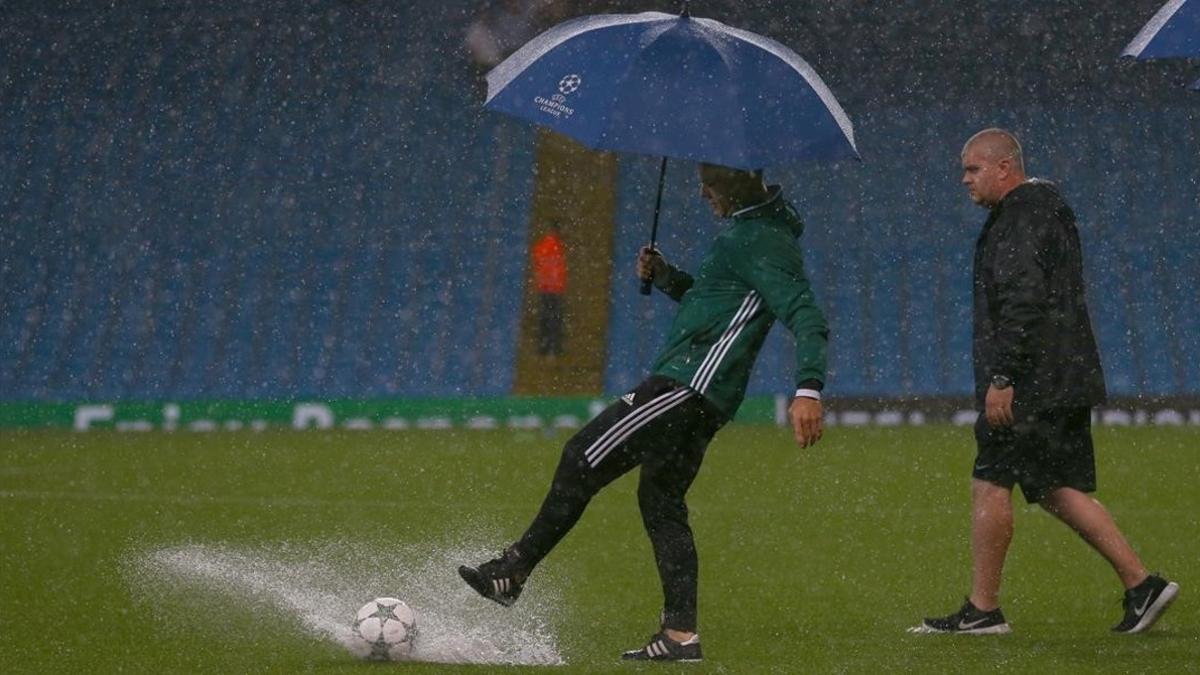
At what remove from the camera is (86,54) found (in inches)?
991

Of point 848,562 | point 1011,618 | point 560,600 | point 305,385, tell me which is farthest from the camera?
point 305,385

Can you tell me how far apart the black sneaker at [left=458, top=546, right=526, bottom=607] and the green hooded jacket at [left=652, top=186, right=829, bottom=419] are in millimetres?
791

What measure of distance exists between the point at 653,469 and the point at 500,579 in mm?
624

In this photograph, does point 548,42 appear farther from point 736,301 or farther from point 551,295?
point 551,295

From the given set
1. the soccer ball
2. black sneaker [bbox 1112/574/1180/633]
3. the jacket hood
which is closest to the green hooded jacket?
the jacket hood

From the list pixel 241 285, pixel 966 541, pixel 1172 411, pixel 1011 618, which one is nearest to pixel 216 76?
pixel 241 285

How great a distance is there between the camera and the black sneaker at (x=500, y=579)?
635 cm

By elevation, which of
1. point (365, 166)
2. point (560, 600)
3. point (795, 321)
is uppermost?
point (365, 166)

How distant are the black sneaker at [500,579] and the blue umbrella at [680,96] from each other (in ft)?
4.53

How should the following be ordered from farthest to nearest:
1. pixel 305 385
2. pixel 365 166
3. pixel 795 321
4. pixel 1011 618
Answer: pixel 365 166
pixel 305 385
pixel 1011 618
pixel 795 321

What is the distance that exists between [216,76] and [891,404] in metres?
10.0

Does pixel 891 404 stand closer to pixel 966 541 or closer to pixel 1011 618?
pixel 966 541

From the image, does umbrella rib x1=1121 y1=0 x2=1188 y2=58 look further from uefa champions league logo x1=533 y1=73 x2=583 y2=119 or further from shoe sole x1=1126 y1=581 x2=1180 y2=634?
shoe sole x1=1126 y1=581 x2=1180 y2=634

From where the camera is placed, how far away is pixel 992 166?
24.0ft
